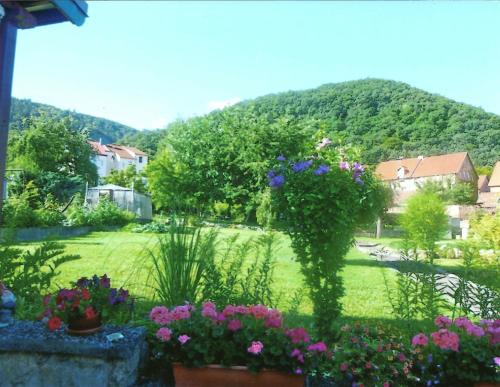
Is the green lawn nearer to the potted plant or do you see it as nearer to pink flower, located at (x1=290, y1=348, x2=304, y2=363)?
the potted plant

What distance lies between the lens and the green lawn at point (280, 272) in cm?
301

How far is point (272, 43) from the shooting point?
2.95 m

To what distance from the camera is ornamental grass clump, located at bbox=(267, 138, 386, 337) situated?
211 centimetres

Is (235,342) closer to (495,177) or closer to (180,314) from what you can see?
(180,314)

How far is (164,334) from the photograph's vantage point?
4.85 feet

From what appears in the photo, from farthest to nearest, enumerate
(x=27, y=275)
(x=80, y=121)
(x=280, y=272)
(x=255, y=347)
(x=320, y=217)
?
(x=280, y=272) → (x=80, y=121) → (x=27, y=275) → (x=320, y=217) → (x=255, y=347)

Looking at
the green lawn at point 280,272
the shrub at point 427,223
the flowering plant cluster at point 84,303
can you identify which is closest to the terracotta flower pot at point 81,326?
the flowering plant cluster at point 84,303

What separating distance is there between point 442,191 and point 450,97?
0.74 m

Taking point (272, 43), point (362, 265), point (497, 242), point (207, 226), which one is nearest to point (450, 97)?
point (497, 242)

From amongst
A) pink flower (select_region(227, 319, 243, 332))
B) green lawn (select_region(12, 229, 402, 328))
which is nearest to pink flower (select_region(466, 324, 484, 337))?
pink flower (select_region(227, 319, 243, 332))

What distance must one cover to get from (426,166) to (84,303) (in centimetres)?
217

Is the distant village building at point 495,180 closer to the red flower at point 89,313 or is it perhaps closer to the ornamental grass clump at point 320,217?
the ornamental grass clump at point 320,217

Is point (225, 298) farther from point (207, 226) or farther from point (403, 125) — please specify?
point (403, 125)

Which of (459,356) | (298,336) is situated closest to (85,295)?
(298,336)
